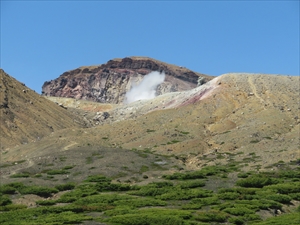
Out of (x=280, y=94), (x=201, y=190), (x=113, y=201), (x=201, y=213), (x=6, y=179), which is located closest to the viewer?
(x=201, y=213)

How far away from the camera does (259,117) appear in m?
76.4

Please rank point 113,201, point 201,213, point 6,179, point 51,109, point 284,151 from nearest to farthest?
1. point 201,213
2. point 113,201
3. point 6,179
4. point 284,151
5. point 51,109

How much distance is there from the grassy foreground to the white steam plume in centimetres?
13889

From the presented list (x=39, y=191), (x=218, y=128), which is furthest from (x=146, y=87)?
(x=39, y=191)

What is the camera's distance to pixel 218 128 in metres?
75.5

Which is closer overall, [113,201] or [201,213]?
[201,213]

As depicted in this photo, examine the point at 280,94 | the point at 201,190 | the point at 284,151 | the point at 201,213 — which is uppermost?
the point at 280,94

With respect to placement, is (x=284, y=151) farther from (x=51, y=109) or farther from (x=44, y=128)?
(x=51, y=109)

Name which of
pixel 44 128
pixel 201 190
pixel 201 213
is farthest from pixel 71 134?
pixel 201 213

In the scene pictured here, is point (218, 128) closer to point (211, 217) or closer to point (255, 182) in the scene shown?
point (255, 182)

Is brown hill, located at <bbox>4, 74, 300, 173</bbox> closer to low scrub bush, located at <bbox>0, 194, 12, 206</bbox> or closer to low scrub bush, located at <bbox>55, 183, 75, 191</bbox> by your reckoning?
low scrub bush, located at <bbox>55, 183, 75, 191</bbox>

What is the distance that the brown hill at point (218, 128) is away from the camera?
208ft

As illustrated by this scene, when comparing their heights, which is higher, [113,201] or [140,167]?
[140,167]

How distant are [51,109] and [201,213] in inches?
3154
